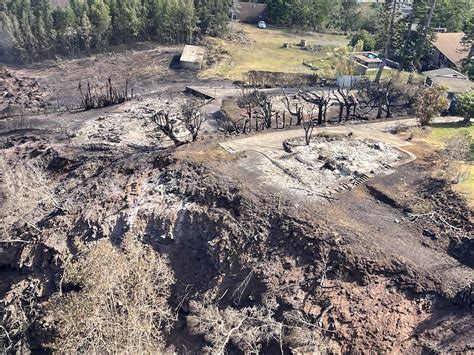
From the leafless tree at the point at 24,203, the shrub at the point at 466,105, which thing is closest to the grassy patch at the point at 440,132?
the shrub at the point at 466,105

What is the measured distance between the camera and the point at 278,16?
307 feet

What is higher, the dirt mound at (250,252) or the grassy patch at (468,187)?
the grassy patch at (468,187)

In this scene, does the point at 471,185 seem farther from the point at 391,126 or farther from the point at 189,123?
the point at 189,123

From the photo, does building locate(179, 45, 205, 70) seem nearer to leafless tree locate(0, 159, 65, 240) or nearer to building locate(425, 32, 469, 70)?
leafless tree locate(0, 159, 65, 240)

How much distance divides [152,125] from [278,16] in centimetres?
5892

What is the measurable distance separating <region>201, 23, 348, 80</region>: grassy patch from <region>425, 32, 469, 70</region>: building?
1563 centimetres

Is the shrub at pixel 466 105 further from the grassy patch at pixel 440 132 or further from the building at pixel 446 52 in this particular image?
the building at pixel 446 52

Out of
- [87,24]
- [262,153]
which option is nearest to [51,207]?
[262,153]

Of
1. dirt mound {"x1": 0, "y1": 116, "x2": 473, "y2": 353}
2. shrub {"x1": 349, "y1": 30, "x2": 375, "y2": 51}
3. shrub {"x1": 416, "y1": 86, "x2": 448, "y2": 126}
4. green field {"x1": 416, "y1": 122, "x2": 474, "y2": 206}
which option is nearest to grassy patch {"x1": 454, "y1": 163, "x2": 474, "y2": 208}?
green field {"x1": 416, "y1": 122, "x2": 474, "y2": 206}

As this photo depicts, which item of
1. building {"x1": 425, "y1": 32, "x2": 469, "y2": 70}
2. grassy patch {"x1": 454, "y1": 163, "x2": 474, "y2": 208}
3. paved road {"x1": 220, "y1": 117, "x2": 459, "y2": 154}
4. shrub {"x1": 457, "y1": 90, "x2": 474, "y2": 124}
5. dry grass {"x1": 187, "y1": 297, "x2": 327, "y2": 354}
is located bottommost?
dry grass {"x1": 187, "y1": 297, "x2": 327, "y2": 354}

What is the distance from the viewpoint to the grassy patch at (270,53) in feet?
212

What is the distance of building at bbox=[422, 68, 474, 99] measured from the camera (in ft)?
159

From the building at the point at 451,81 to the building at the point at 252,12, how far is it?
4986 cm

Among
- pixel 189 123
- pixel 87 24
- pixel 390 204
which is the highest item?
pixel 87 24
